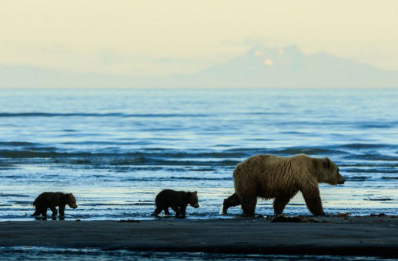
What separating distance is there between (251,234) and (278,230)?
0.64 m

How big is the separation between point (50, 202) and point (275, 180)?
4679mm

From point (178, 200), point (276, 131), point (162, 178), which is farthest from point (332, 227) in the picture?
point (276, 131)

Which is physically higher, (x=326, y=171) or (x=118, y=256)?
(x=326, y=171)

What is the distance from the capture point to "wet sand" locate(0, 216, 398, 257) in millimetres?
10141

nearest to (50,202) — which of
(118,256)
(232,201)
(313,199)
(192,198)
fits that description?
(192,198)

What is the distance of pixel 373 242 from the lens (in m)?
10.4

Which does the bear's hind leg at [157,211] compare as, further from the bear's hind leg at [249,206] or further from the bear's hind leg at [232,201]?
the bear's hind leg at [249,206]

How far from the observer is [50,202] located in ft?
54.4

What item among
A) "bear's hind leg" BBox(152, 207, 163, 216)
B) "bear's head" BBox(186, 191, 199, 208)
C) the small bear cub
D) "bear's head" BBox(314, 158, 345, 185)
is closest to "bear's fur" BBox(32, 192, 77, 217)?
"bear's hind leg" BBox(152, 207, 163, 216)

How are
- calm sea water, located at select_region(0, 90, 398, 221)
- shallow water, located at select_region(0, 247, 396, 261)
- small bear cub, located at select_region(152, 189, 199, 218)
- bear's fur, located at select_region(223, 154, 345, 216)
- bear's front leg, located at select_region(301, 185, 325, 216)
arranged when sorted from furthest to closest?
calm sea water, located at select_region(0, 90, 398, 221), small bear cub, located at select_region(152, 189, 199, 218), bear's front leg, located at select_region(301, 185, 325, 216), bear's fur, located at select_region(223, 154, 345, 216), shallow water, located at select_region(0, 247, 396, 261)

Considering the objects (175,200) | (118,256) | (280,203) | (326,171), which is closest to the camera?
(118,256)

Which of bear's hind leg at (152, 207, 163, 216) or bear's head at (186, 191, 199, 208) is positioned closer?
bear's hind leg at (152, 207, 163, 216)

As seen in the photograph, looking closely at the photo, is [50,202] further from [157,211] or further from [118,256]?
[118,256]

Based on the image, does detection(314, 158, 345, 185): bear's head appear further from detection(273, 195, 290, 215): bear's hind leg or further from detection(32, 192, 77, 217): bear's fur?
detection(32, 192, 77, 217): bear's fur
